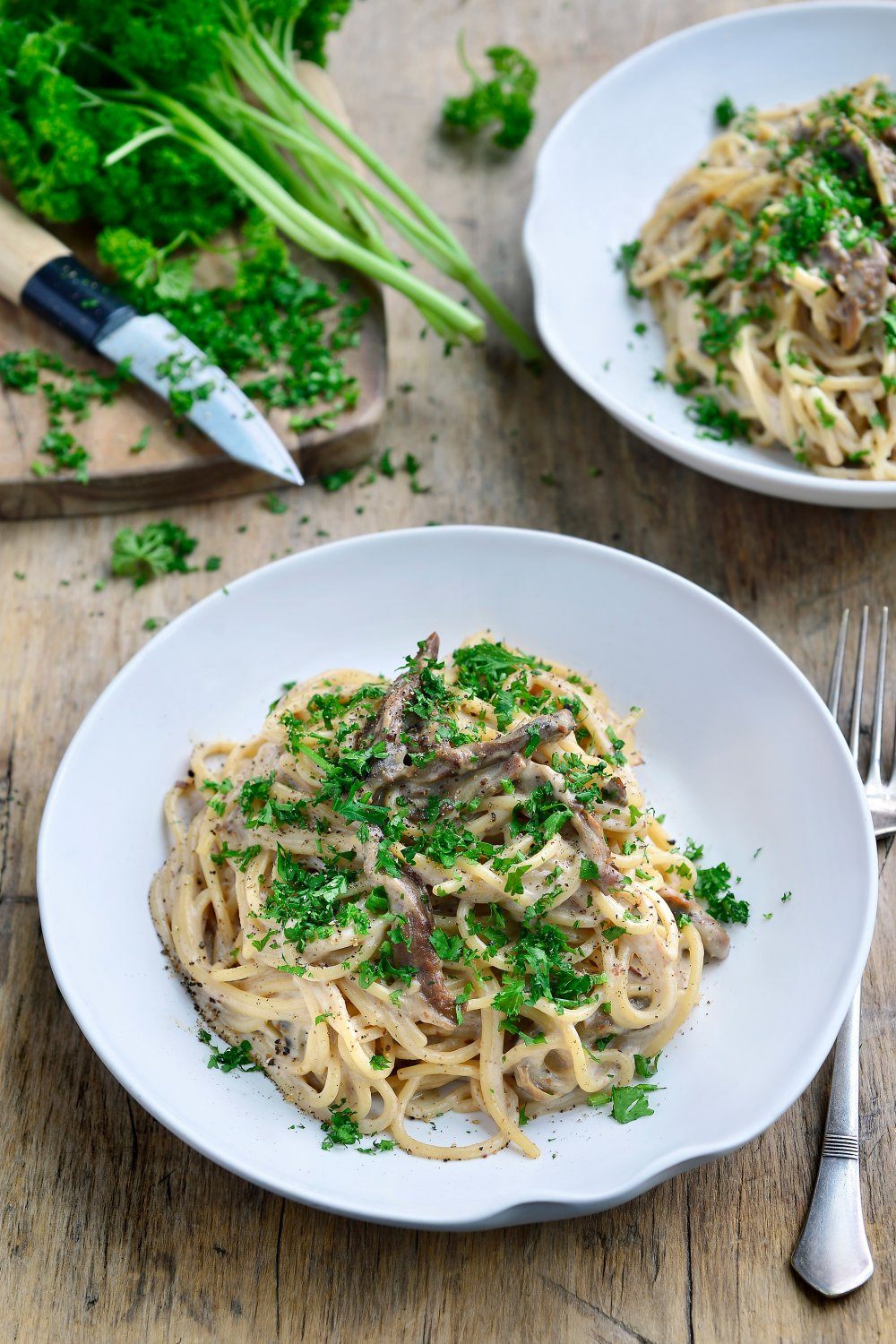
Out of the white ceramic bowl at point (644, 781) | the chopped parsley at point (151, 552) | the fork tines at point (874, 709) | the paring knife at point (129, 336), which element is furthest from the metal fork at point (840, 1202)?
the chopped parsley at point (151, 552)

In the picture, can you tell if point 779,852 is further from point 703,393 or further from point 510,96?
point 510,96

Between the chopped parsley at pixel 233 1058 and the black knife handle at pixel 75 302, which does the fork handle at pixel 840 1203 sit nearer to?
the chopped parsley at pixel 233 1058

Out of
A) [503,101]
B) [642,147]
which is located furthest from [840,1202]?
[503,101]

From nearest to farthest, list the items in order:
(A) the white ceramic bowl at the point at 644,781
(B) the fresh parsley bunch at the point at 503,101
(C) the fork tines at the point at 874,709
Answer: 1. (A) the white ceramic bowl at the point at 644,781
2. (C) the fork tines at the point at 874,709
3. (B) the fresh parsley bunch at the point at 503,101

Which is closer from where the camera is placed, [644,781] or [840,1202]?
[840,1202]

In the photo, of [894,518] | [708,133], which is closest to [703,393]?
Result: [894,518]

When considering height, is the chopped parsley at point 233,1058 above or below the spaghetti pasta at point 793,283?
below

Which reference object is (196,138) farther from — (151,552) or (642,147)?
(642,147)
